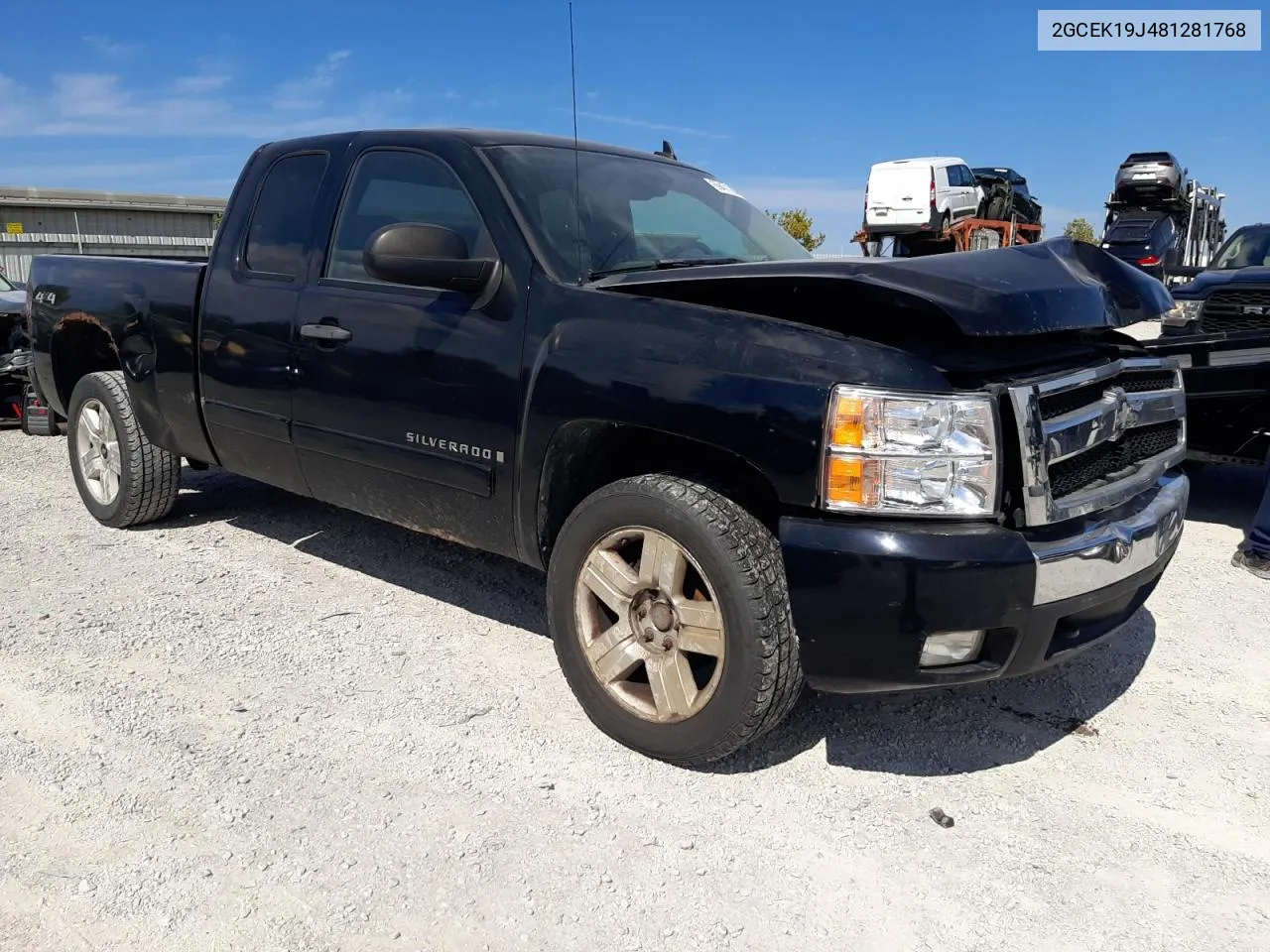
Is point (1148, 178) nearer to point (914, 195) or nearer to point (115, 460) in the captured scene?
point (914, 195)

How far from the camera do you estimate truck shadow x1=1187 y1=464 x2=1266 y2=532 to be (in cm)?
590

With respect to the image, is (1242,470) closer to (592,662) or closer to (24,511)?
(592,662)

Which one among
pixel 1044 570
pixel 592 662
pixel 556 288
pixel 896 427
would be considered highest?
pixel 556 288

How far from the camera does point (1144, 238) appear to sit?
68.7 ft

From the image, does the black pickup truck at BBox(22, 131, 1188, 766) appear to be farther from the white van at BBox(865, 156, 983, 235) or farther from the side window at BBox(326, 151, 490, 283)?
the white van at BBox(865, 156, 983, 235)

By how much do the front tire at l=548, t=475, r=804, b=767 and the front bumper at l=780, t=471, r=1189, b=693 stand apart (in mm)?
127

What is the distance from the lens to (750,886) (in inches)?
94.0

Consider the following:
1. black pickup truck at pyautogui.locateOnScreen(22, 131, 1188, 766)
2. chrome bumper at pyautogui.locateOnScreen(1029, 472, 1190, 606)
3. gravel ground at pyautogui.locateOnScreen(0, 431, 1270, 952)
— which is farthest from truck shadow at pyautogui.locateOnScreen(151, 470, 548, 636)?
chrome bumper at pyautogui.locateOnScreen(1029, 472, 1190, 606)

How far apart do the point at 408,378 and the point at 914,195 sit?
2023 centimetres

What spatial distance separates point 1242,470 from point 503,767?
21.9ft

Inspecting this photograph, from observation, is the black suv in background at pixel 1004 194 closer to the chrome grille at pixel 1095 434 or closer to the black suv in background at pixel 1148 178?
the black suv in background at pixel 1148 178

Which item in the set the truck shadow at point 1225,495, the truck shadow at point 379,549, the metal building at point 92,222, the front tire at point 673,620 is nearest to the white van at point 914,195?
the truck shadow at point 1225,495

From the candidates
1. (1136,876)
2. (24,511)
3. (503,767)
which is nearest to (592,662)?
(503,767)

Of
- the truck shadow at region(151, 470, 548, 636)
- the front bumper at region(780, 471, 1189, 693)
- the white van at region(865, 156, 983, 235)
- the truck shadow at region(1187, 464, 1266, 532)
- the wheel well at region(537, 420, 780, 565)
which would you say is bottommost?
the truck shadow at region(1187, 464, 1266, 532)
